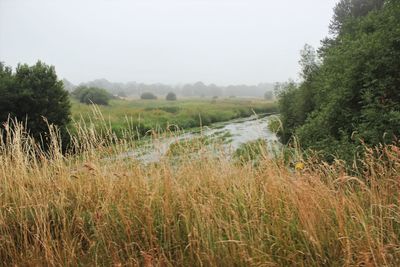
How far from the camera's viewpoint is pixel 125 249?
2.86 m

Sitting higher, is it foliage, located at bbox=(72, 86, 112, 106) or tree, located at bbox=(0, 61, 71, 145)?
foliage, located at bbox=(72, 86, 112, 106)

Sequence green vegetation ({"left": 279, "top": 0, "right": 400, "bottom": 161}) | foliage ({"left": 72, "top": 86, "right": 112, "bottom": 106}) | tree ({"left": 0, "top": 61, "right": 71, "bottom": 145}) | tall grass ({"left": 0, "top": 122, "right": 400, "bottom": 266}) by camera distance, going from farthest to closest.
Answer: foliage ({"left": 72, "top": 86, "right": 112, "bottom": 106})
tree ({"left": 0, "top": 61, "right": 71, "bottom": 145})
green vegetation ({"left": 279, "top": 0, "right": 400, "bottom": 161})
tall grass ({"left": 0, "top": 122, "right": 400, "bottom": 266})

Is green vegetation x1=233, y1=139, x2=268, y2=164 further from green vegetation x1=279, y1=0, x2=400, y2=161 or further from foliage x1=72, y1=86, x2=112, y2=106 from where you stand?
foliage x1=72, y1=86, x2=112, y2=106

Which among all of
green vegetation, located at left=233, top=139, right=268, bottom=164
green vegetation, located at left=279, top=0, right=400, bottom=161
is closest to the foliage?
green vegetation, located at left=279, top=0, right=400, bottom=161

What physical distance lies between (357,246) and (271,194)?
1023 millimetres

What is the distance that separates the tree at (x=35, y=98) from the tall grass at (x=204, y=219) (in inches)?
467

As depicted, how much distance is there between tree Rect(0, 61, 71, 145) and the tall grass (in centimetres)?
1187

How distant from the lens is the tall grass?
254 cm

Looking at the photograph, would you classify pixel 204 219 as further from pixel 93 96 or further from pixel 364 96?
pixel 93 96

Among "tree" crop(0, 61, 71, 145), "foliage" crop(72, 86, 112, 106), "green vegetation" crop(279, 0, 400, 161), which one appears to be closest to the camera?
"green vegetation" crop(279, 0, 400, 161)

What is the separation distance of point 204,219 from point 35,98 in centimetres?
1527

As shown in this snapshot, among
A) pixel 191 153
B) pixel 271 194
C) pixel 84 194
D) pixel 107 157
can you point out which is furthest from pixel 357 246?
pixel 107 157

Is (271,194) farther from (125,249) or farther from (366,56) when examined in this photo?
(366,56)

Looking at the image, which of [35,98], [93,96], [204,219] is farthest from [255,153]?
[93,96]
